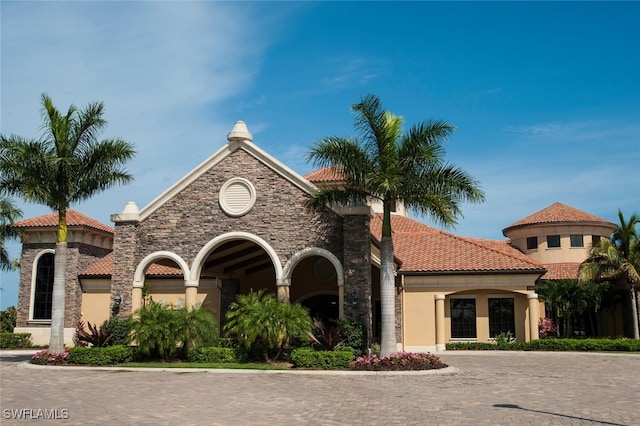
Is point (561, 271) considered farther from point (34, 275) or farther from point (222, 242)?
point (34, 275)

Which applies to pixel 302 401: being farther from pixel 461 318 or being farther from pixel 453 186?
pixel 461 318

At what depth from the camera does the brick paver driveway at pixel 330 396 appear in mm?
11570

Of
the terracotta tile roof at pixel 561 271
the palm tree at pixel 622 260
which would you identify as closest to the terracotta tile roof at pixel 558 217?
the terracotta tile roof at pixel 561 271

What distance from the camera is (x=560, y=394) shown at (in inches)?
569

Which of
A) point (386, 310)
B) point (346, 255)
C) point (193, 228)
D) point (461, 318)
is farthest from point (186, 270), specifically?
point (461, 318)

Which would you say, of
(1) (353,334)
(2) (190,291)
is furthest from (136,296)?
(1) (353,334)

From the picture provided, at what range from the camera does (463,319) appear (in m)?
30.5

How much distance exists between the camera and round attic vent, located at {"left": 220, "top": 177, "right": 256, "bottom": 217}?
24297mm

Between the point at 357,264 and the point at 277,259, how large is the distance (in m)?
3.30

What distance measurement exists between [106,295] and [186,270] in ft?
37.9

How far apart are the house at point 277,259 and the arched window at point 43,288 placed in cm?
6

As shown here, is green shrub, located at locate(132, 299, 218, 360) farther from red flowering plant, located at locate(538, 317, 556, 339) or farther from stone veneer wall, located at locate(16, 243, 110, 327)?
red flowering plant, located at locate(538, 317, 556, 339)

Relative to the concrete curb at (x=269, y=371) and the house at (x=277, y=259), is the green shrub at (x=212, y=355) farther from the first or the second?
the house at (x=277, y=259)

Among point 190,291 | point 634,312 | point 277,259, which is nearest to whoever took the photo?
point 277,259
